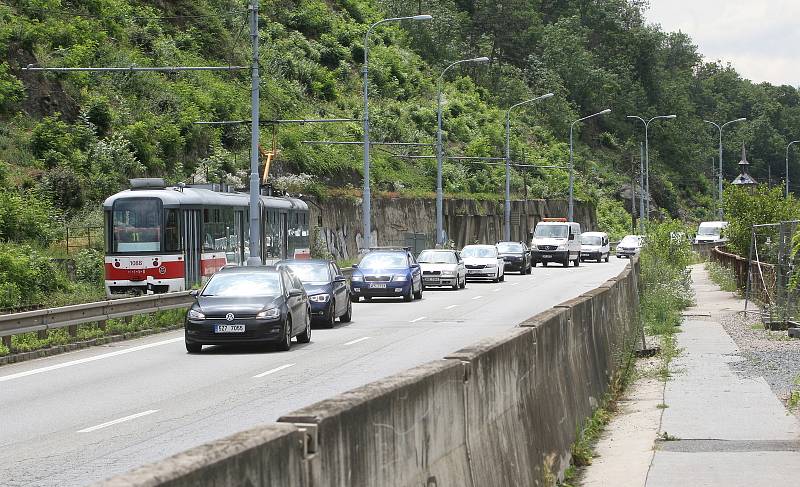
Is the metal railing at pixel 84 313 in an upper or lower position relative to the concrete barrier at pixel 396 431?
lower

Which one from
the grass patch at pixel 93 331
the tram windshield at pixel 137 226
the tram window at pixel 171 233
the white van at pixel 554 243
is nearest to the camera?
the grass patch at pixel 93 331

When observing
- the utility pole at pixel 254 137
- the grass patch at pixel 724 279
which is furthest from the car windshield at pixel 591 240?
the utility pole at pixel 254 137

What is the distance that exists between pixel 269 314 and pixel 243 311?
0.45 metres

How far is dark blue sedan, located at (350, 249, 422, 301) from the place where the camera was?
3825 centimetres

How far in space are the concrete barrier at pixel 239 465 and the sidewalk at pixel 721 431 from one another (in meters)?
5.74

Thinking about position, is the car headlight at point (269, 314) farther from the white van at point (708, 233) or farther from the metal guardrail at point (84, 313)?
the white van at point (708, 233)

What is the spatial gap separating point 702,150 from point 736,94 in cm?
3198

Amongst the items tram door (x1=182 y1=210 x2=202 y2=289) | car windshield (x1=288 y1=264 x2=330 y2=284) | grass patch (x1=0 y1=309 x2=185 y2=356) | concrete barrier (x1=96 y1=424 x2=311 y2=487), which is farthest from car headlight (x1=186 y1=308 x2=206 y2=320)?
concrete barrier (x1=96 y1=424 x2=311 y2=487)

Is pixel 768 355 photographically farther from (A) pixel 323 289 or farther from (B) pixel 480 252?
(B) pixel 480 252

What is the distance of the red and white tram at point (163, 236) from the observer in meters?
34.6

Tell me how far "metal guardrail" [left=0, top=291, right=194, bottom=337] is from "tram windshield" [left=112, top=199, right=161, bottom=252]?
5.35 meters

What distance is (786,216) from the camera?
120 feet

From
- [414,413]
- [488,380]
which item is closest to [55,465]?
[488,380]

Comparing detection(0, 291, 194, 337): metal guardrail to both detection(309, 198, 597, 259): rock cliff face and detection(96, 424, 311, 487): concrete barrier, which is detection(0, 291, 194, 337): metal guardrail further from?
detection(309, 198, 597, 259): rock cliff face
